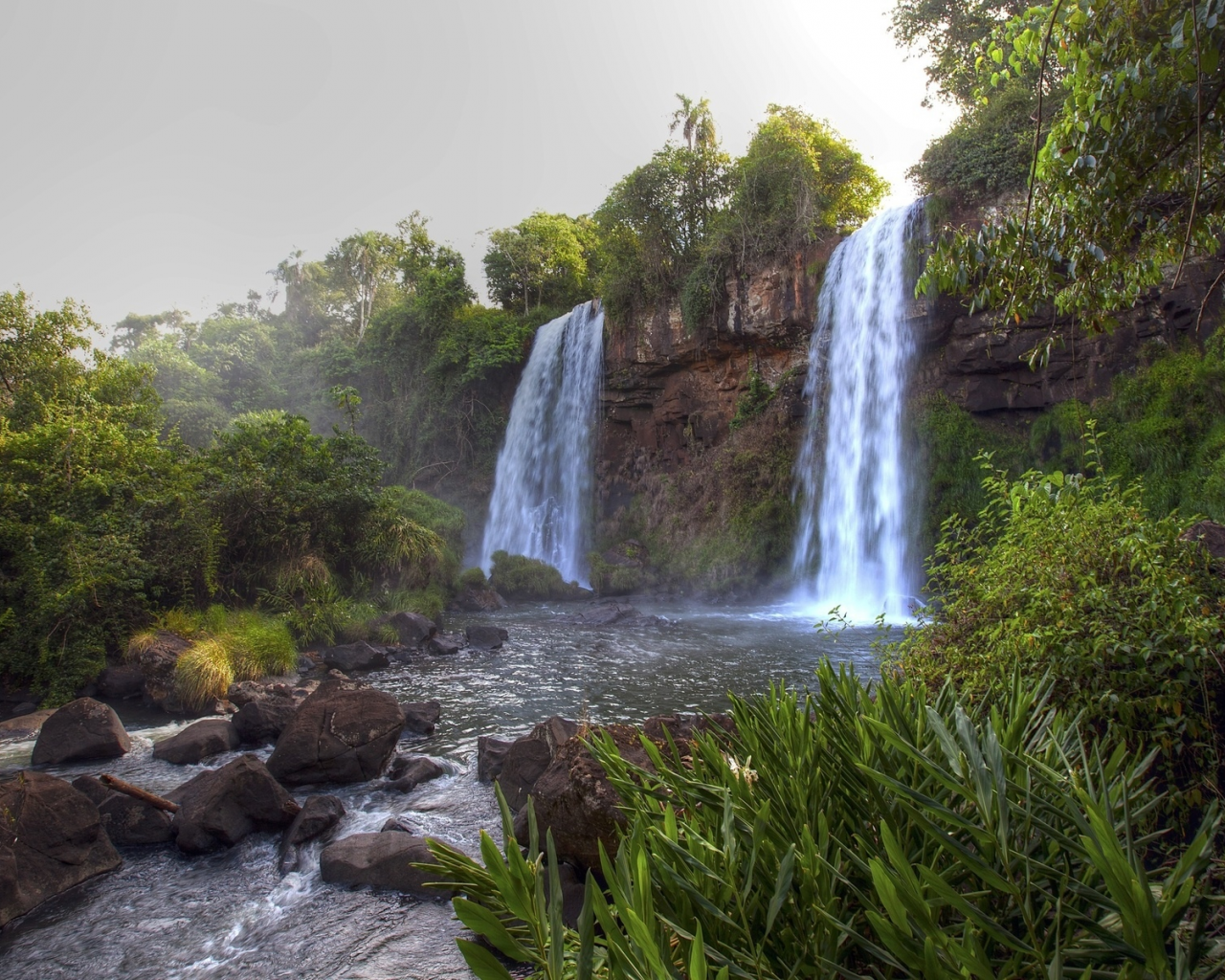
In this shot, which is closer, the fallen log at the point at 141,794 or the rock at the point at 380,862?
the rock at the point at 380,862

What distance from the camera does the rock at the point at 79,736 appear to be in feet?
22.6

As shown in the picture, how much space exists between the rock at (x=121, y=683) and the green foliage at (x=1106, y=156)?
10293 mm

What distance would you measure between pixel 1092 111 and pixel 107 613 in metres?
12.1

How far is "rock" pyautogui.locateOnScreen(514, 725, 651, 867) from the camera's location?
147 inches

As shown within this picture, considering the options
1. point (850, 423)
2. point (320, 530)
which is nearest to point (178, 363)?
point (320, 530)

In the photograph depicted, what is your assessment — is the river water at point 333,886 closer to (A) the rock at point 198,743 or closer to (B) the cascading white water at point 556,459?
(A) the rock at point 198,743

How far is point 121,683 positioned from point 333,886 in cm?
642

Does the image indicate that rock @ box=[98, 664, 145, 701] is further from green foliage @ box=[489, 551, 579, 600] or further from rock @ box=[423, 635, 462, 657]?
green foliage @ box=[489, 551, 579, 600]

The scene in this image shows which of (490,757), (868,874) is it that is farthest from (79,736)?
(868,874)

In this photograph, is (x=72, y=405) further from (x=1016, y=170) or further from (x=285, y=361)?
(x=285, y=361)

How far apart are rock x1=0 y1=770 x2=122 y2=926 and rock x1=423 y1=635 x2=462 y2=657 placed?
682cm

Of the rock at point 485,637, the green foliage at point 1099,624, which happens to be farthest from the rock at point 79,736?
the green foliage at point 1099,624

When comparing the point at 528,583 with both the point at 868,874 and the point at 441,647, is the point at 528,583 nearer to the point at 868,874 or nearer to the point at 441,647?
the point at 441,647

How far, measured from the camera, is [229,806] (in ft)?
17.7
